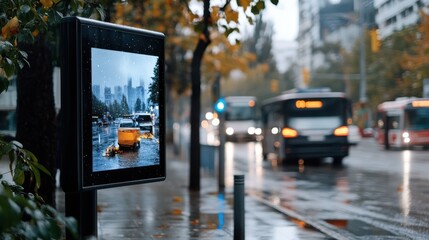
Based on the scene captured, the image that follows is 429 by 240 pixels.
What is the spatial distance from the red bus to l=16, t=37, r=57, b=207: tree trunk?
3444 cm

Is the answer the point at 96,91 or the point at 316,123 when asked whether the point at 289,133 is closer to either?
the point at 316,123

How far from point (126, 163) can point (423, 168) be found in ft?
70.8

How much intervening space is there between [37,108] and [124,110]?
4.10 metres

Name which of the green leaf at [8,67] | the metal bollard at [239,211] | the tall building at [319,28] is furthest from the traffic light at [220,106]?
the tall building at [319,28]

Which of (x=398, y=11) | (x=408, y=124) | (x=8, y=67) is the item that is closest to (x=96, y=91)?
(x=8, y=67)

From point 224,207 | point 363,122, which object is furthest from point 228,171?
point 363,122

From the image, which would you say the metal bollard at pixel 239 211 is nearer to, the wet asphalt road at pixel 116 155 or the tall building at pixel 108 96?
the wet asphalt road at pixel 116 155

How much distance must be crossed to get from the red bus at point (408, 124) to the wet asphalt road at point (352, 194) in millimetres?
10948

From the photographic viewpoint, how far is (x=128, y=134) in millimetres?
8352

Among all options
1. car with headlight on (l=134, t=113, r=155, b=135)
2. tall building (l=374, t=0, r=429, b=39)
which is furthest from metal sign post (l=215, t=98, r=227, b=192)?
tall building (l=374, t=0, r=429, b=39)

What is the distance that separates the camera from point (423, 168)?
28375 mm

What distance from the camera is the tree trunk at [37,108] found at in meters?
11.9

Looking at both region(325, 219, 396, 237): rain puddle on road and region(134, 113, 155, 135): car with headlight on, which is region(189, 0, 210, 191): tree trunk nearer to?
region(325, 219, 396, 237): rain puddle on road

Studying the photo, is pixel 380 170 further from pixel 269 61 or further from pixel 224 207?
pixel 269 61
